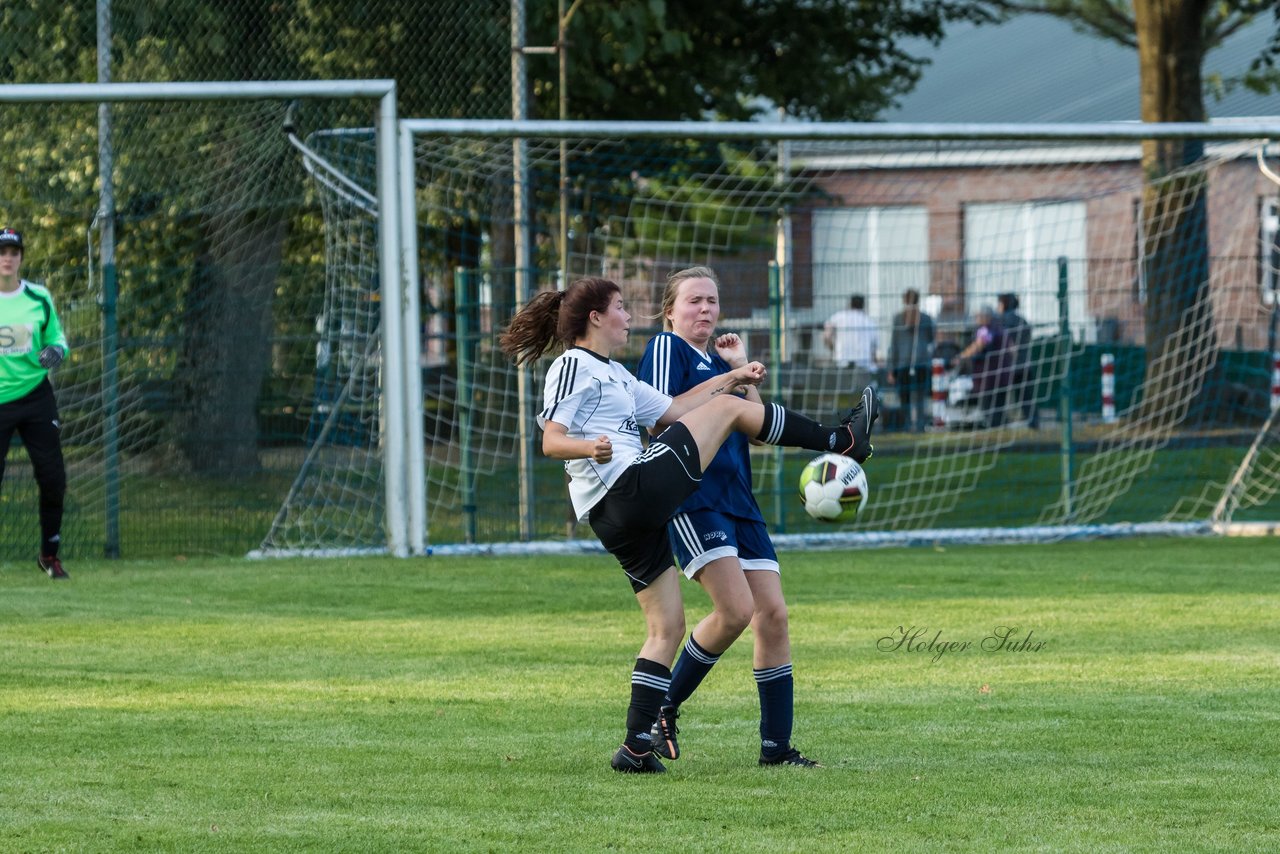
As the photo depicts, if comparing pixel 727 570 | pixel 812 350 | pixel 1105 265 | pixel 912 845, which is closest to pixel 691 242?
pixel 812 350

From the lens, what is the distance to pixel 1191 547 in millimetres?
12672

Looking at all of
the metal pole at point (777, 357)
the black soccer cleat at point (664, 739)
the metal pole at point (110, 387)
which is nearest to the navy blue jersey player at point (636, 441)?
the black soccer cleat at point (664, 739)

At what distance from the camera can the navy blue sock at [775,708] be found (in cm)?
581

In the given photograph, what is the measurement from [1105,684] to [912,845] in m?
2.94

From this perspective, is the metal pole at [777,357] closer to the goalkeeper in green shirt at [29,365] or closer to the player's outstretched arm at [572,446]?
the goalkeeper in green shirt at [29,365]

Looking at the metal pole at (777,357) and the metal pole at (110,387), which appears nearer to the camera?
the metal pole at (110,387)

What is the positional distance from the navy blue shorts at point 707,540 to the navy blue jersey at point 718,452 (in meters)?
0.03

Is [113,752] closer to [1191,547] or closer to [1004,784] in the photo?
[1004,784]

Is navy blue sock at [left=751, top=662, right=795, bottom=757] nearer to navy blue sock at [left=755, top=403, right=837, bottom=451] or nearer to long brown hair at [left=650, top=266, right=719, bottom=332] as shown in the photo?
navy blue sock at [left=755, top=403, right=837, bottom=451]

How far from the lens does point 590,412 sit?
5.75 metres

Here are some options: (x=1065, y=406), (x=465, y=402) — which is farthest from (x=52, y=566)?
(x=1065, y=406)

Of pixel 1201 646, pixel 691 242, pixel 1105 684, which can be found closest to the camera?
pixel 1105 684

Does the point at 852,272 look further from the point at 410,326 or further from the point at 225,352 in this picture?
the point at 225,352

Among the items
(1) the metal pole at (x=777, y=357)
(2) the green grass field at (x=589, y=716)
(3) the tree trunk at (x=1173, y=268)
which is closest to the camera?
(2) the green grass field at (x=589, y=716)
